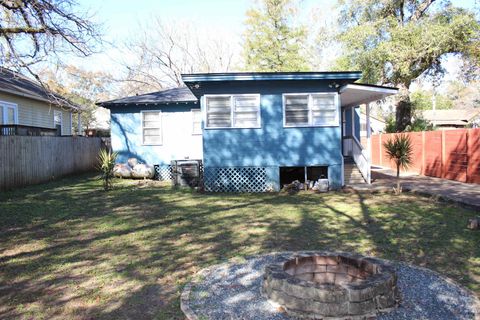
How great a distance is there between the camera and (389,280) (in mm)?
3455

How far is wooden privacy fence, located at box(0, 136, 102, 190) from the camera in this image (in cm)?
1149

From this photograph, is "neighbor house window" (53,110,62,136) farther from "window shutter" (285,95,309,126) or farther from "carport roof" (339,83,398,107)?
"carport roof" (339,83,398,107)

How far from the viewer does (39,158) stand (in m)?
13.3

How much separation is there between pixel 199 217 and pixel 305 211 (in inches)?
95.8

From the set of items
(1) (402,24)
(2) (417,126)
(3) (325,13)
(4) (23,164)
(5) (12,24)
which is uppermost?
(3) (325,13)

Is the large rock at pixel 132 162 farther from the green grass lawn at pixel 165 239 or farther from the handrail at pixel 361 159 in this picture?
the handrail at pixel 361 159

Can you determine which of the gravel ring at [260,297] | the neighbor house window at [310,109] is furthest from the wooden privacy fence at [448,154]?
the gravel ring at [260,297]

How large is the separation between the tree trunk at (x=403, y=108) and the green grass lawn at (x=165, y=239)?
13087 millimetres

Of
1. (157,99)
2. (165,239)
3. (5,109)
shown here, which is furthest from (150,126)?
(165,239)

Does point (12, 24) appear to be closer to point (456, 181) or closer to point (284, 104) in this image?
point (284, 104)

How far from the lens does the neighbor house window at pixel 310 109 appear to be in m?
11.5

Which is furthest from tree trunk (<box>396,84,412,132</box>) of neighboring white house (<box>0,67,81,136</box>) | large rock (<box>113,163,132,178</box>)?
neighboring white house (<box>0,67,81,136</box>)

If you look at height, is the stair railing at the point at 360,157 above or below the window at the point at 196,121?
below

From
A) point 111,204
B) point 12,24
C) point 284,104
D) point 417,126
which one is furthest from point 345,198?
point 417,126
